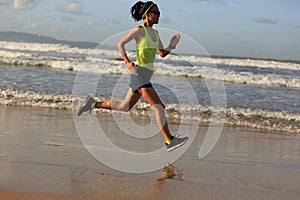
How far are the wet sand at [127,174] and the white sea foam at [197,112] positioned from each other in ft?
6.60

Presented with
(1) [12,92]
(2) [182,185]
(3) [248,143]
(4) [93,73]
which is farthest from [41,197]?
(4) [93,73]

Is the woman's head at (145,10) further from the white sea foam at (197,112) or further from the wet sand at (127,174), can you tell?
the white sea foam at (197,112)

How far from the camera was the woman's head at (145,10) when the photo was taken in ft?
19.2

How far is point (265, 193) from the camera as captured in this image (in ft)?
15.3

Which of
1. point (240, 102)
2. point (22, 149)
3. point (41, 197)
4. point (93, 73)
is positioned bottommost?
point (93, 73)

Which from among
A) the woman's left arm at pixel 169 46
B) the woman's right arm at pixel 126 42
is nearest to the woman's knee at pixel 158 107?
the woman's right arm at pixel 126 42

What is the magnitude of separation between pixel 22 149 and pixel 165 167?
6.05 ft

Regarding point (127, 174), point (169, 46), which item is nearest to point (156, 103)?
point (169, 46)

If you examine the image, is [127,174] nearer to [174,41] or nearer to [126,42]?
[126,42]

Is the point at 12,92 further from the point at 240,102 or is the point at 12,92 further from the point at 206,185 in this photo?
the point at 206,185

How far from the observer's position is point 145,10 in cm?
588

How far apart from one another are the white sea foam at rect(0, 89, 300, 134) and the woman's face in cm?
447

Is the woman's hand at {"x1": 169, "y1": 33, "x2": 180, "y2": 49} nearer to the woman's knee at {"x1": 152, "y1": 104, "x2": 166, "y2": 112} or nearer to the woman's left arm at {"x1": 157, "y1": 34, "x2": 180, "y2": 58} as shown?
the woman's left arm at {"x1": 157, "y1": 34, "x2": 180, "y2": 58}

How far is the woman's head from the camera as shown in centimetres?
587
